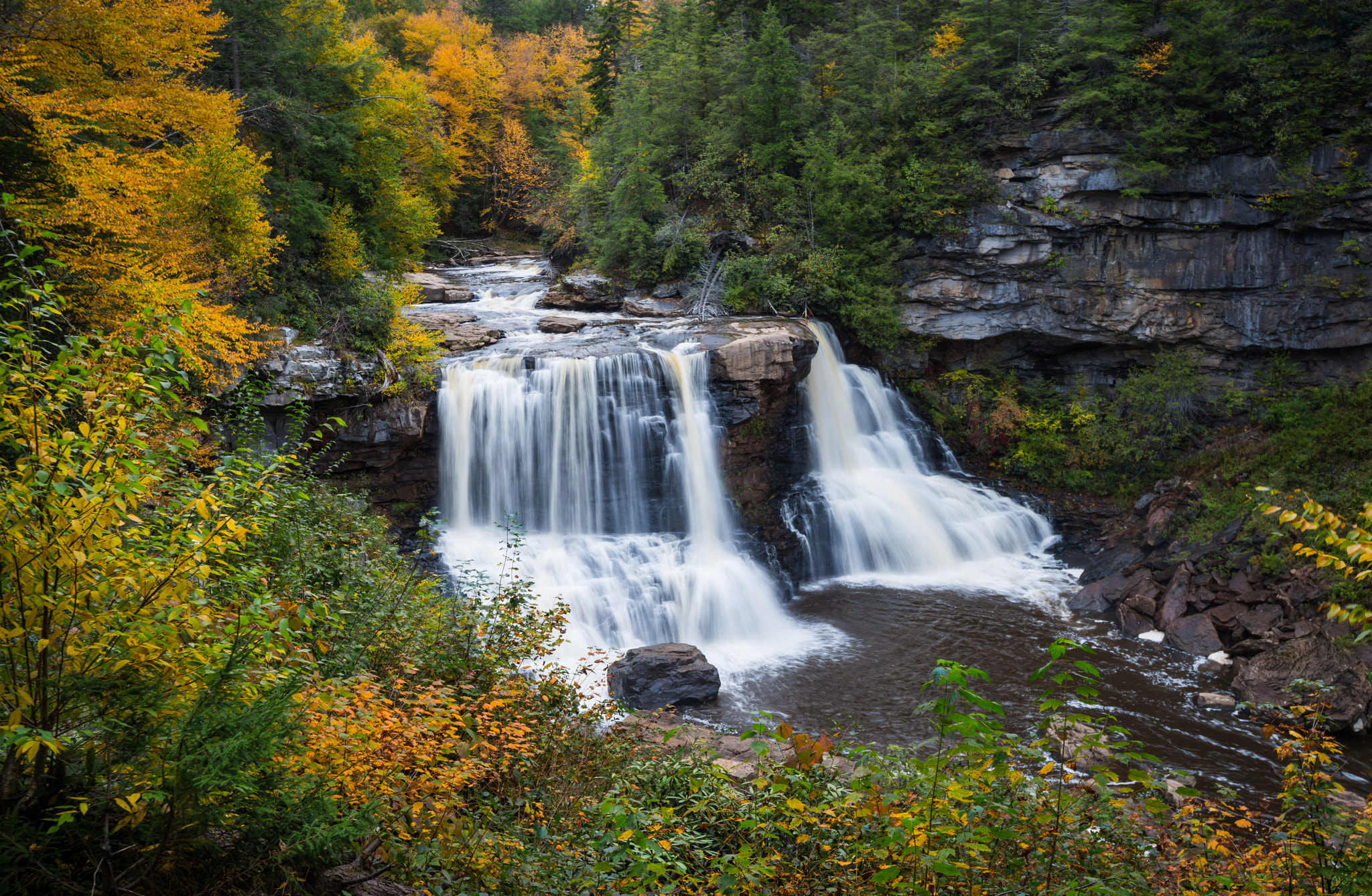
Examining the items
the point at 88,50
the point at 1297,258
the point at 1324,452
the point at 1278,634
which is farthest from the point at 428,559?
the point at 1297,258

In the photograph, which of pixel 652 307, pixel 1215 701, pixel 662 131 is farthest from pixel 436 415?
pixel 1215 701

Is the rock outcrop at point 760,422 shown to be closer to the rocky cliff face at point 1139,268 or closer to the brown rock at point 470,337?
the brown rock at point 470,337

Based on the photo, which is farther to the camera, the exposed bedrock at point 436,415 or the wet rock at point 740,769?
the exposed bedrock at point 436,415

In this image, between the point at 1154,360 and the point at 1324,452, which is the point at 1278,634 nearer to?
the point at 1324,452

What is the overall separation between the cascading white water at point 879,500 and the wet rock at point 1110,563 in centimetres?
151

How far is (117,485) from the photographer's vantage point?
7.69ft

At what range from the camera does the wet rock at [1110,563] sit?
1423 cm

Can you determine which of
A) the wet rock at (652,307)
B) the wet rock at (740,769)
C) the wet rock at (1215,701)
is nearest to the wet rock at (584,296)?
the wet rock at (652,307)

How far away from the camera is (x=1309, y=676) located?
990 centimetres

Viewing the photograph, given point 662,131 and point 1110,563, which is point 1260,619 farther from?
point 662,131

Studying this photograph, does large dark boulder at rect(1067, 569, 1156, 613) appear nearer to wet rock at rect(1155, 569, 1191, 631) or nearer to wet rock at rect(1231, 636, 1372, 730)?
wet rock at rect(1155, 569, 1191, 631)

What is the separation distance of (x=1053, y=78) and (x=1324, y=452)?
1108 centimetres

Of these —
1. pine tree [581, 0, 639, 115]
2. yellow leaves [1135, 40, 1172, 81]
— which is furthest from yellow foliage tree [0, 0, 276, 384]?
yellow leaves [1135, 40, 1172, 81]

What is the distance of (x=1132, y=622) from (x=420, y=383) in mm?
13841
